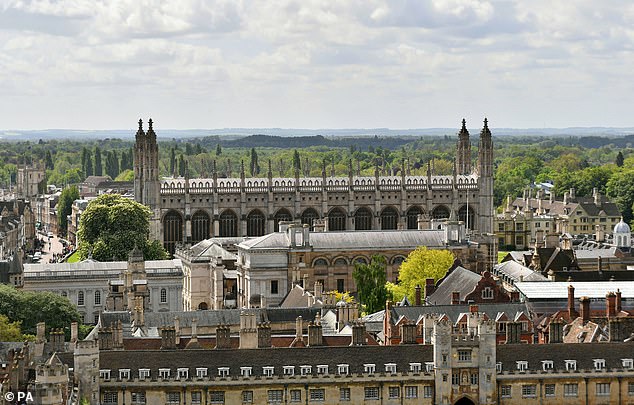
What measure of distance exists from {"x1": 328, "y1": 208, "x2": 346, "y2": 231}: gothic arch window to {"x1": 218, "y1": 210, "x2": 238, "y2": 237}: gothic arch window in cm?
924

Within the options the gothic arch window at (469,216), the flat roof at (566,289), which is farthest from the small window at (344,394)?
the gothic arch window at (469,216)

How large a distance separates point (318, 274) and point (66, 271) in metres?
19.2

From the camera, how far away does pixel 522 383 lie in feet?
207

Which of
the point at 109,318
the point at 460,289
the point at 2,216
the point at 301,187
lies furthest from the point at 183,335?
the point at 2,216

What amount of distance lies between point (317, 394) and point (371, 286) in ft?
135

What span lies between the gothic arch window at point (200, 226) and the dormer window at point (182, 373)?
85365 millimetres

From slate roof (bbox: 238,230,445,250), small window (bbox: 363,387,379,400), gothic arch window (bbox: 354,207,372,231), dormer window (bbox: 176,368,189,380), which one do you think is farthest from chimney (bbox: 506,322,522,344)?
gothic arch window (bbox: 354,207,372,231)

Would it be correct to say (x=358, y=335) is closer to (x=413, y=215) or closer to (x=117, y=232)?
(x=117, y=232)

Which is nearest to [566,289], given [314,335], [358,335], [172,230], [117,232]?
[358,335]

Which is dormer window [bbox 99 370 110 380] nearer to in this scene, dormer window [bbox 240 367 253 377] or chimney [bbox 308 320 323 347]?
dormer window [bbox 240 367 253 377]

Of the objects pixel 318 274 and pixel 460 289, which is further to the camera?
pixel 318 274

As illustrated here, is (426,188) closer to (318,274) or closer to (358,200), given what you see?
(358,200)

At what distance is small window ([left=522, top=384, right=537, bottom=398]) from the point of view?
2484 inches

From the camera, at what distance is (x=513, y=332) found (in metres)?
70.1
